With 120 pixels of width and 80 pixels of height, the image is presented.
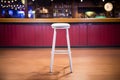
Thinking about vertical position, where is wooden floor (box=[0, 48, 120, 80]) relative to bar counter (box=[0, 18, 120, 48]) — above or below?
below

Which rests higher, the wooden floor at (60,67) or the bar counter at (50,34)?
the bar counter at (50,34)

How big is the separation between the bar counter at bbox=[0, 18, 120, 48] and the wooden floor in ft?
4.99

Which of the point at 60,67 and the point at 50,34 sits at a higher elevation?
the point at 50,34

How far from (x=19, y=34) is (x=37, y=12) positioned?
369cm

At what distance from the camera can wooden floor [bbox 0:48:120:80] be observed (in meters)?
4.97

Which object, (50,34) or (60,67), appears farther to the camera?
(50,34)

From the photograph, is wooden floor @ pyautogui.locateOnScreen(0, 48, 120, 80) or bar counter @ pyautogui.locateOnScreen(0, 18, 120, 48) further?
bar counter @ pyautogui.locateOnScreen(0, 18, 120, 48)

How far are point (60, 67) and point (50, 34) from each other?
339cm

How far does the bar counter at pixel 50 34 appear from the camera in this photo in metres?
9.11

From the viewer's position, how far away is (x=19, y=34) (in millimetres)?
9133

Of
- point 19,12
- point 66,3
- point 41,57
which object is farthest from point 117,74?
point 19,12

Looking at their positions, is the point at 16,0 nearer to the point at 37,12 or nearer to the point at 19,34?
the point at 37,12

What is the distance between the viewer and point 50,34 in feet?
30.0

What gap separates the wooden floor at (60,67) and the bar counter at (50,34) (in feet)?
4.99
